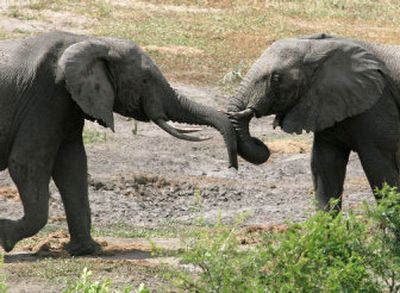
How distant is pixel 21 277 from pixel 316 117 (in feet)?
10.5

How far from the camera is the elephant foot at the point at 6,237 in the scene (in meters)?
13.6

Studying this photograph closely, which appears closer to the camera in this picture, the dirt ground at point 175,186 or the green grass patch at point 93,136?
the dirt ground at point 175,186

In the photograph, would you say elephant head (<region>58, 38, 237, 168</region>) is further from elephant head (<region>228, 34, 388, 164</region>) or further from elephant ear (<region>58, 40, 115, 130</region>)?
elephant head (<region>228, 34, 388, 164</region>)

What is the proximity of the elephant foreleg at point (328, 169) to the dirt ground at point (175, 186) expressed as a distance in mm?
1347

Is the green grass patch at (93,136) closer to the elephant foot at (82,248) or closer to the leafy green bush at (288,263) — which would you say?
the elephant foot at (82,248)

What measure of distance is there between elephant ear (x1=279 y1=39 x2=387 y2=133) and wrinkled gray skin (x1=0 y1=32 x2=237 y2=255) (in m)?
0.78

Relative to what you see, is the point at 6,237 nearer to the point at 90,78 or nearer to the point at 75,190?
the point at 75,190

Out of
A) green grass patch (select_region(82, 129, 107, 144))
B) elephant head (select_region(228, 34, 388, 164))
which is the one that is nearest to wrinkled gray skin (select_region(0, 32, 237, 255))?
elephant head (select_region(228, 34, 388, 164))

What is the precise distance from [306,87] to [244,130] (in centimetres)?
74

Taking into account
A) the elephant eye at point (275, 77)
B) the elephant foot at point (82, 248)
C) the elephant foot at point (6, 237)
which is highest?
the elephant eye at point (275, 77)

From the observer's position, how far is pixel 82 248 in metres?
14.1

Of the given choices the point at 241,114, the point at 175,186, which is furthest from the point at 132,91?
the point at 175,186

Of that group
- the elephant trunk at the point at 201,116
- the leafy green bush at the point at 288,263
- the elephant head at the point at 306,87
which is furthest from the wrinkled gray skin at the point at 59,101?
the leafy green bush at the point at 288,263

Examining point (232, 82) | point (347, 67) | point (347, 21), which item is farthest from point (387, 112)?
point (347, 21)
